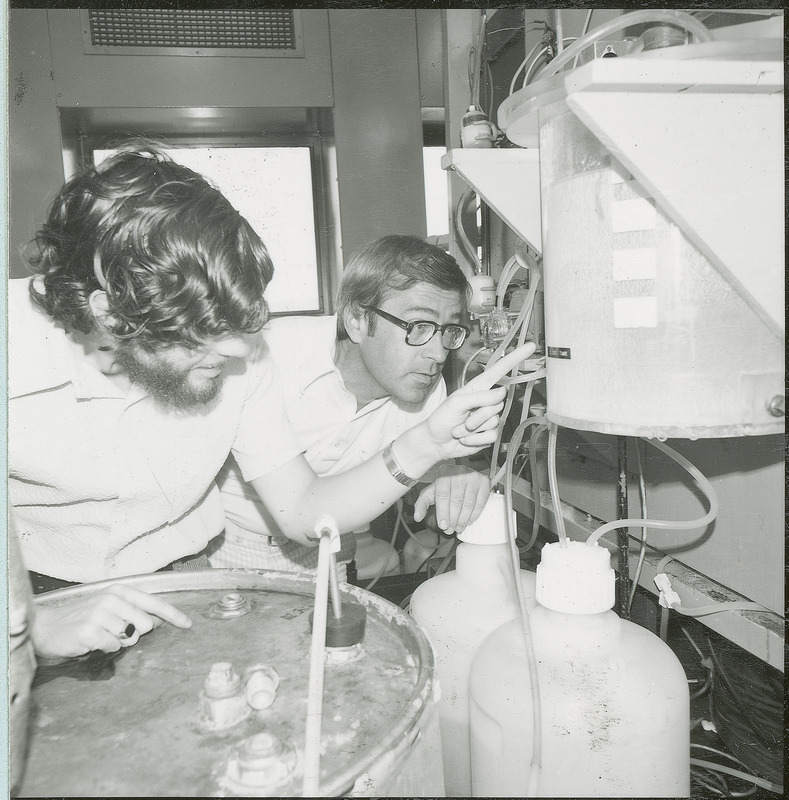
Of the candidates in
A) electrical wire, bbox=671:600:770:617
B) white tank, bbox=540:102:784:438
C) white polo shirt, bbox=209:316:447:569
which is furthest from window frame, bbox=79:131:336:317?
electrical wire, bbox=671:600:770:617

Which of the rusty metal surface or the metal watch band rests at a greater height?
the metal watch band

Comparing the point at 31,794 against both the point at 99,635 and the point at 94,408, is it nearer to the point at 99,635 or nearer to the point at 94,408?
the point at 99,635

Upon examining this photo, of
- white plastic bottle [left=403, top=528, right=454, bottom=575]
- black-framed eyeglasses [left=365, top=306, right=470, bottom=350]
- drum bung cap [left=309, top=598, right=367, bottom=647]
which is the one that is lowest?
white plastic bottle [left=403, top=528, right=454, bottom=575]

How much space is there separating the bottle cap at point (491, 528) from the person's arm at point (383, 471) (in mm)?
93

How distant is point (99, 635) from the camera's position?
0.60 metres

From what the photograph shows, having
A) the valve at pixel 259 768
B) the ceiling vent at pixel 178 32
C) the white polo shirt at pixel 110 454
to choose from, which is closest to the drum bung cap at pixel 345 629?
the valve at pixel 259 768

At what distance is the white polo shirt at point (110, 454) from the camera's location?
0.75 meters

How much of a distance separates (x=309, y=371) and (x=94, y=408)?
0.33 meters

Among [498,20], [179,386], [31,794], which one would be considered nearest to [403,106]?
[498,20]

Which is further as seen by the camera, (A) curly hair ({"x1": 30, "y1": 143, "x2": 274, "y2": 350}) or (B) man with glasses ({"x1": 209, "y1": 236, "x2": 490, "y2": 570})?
(B) man with glasses ({"x1": 209, "y1": 236, "x2": 490, "y2": 570})

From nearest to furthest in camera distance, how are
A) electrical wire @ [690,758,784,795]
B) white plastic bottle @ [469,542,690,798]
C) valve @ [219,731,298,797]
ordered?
1. valve @ [219,731,298,797]
2. white plastic bottle @ [469,542,690,798]
3. electrical wire @ [690,758,784,795]

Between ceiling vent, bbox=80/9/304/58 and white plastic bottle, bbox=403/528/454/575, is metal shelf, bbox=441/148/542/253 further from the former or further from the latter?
white plastic bottle, bbox=403/528/454/575

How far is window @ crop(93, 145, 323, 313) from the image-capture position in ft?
2.45

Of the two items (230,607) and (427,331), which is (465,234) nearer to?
(427,331)
